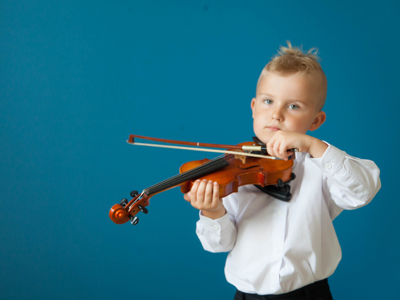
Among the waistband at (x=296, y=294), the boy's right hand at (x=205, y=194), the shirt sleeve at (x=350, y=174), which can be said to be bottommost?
the waistband at (x=296, y=294)

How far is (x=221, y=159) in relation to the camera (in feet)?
3.89

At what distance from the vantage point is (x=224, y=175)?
113 cm

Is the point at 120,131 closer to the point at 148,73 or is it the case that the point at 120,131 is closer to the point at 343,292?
the point at 148,73

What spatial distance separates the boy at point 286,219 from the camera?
3.76ft

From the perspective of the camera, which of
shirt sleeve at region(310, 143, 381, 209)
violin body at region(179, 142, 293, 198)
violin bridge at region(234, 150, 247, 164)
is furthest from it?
violin bridge at region(234, 150, 247, 164)

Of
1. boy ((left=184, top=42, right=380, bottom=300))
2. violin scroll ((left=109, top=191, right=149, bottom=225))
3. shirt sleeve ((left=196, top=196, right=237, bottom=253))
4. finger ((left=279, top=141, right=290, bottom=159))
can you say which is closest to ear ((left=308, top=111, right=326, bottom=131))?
boy ((left=184, top=42, right=380, bottom=300))

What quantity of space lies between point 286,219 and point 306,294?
238 millimetres

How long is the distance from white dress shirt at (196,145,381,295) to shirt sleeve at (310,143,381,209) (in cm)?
1

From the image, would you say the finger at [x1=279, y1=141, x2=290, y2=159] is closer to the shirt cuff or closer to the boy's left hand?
the boy's left hand

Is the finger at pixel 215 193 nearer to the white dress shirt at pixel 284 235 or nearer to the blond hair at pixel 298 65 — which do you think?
the white dress shirt at pixel 284 235

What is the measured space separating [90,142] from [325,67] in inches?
49.0

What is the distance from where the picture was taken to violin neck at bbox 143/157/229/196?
108 cm

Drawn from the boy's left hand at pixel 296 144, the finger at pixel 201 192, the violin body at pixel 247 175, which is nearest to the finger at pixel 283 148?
the boy's left hand at pixel 296 144

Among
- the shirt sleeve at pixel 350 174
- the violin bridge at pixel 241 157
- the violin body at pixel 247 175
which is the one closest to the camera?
the shirt sleeve at pixel 350 174
